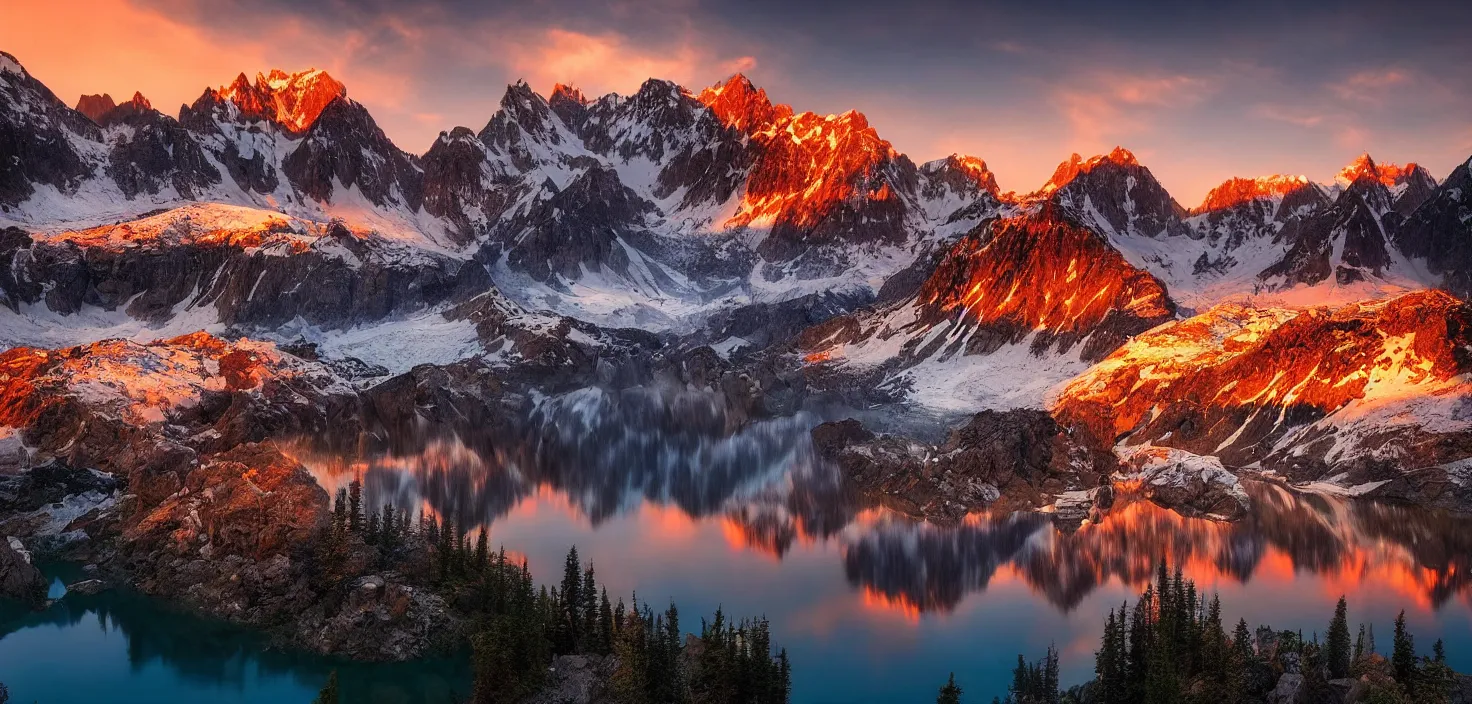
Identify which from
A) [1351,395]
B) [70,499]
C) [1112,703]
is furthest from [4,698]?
[1351,395]

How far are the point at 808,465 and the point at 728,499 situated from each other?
1815 centimetres

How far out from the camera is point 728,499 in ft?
342

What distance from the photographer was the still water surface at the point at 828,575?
56.9 m

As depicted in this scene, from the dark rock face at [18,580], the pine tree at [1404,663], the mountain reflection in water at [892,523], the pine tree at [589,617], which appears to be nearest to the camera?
the pine tree at [1404,663]

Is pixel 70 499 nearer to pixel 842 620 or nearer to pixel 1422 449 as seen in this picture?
pixel 842 620

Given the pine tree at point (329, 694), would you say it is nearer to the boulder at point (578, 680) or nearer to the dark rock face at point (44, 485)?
the boulder at point (578, 680)

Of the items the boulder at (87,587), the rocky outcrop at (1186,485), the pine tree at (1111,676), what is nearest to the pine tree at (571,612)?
the pine tree at (1111,676)

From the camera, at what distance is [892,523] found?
91.8 metres

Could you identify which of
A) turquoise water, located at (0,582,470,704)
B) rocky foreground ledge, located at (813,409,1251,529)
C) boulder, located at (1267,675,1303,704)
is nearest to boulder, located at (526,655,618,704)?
turquoise water, located at (0,582,470,704)

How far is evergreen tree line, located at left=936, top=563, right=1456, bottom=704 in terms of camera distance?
43.2 metres

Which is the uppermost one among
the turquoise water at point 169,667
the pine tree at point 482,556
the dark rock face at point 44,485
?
the dark rock face at point 44,485

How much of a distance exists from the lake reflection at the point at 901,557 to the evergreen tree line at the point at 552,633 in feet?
17.7

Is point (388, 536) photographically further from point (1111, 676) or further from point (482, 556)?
point (1111, 676)

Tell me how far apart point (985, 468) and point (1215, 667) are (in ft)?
175
